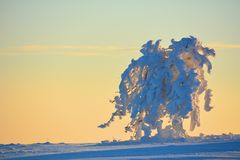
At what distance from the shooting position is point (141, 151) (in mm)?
45656

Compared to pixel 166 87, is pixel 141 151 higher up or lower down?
lower down

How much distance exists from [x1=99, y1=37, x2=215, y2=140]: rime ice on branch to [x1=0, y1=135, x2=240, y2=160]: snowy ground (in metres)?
1.93

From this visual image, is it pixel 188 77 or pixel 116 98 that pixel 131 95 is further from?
pixel 188 77

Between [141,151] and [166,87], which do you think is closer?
[141,151]

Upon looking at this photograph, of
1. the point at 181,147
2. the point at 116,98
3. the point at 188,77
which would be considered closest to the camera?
the point at 181,147

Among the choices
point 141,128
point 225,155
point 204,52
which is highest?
point 204,52

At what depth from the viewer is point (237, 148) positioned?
146 feet

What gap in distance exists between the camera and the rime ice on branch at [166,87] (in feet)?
172

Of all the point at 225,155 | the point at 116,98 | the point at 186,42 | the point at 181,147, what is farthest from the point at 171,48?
the point at 225,155

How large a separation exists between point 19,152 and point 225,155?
12344 mm

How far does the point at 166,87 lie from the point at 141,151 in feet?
29.3

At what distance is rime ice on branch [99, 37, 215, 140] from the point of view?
52.4 m

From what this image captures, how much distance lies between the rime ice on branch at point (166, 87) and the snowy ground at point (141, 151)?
1.93 meters

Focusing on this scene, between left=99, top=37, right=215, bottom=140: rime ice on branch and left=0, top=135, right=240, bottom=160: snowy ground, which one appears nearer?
left=0, top=135, right=240, bottom=160: snowy ground
